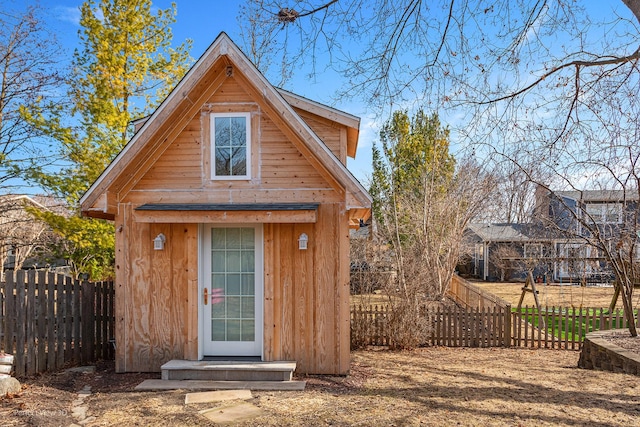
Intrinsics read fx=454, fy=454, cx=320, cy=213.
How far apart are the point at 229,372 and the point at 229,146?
385 centimetres

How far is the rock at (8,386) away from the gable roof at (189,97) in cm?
282

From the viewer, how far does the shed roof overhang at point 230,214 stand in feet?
24.4

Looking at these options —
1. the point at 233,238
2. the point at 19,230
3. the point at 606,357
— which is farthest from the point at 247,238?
the point at 19,230

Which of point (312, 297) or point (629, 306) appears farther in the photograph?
point (629, 306)

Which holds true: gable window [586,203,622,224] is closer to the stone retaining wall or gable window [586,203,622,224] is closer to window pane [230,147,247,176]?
the stone retaining wall

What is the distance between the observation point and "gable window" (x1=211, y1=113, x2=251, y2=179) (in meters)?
8.09

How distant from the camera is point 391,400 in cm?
632

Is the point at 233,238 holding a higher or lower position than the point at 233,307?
higher

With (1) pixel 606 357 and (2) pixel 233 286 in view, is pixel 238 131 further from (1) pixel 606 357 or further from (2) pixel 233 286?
(1) pixel 606 357

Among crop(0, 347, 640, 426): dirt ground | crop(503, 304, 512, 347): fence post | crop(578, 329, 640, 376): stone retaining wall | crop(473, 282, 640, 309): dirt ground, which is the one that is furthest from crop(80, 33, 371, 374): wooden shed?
crop(473, 282, 640, 309): dirt ground

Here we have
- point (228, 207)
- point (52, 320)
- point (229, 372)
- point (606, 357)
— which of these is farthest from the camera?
point (606, 357)

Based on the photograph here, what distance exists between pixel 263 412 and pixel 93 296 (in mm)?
4871

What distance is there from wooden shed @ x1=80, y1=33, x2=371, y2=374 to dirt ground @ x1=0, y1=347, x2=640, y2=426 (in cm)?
83

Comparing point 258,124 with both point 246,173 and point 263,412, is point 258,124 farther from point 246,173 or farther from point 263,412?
point 263,412
